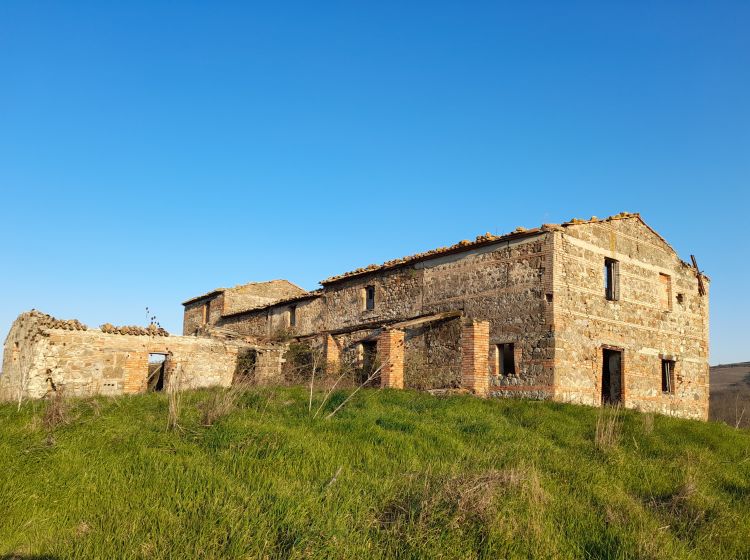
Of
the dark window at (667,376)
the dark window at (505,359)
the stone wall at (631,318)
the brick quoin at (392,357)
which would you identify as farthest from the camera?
the dark window at (667,376)

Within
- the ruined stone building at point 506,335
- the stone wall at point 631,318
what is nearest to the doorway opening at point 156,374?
the ruined stone building at point 506,335

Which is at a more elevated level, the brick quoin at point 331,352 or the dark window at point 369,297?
the dark window at point 369,297

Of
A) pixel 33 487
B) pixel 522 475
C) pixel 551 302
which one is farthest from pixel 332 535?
pixel 551 302

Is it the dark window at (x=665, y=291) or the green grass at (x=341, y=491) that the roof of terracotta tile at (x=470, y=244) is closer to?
the dark window at (x=665, y=291)

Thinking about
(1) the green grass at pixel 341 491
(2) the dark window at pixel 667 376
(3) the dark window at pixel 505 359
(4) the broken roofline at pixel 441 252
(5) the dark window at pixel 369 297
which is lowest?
(1) the green grass at pixel 341 491

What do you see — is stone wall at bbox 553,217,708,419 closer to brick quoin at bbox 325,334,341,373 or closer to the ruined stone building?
the ruined stone building

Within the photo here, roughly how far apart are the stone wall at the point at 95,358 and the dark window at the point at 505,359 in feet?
27.3

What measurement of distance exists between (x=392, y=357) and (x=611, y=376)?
6760 millimetres

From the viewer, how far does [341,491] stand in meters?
6.62

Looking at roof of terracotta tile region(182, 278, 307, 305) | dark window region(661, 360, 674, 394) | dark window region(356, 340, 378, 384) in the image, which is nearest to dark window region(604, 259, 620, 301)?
dark window region(661, 360, 674, 394)

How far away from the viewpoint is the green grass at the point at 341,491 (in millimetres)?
5414

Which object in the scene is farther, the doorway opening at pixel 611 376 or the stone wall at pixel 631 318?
the doorway opening at pixel 611 376

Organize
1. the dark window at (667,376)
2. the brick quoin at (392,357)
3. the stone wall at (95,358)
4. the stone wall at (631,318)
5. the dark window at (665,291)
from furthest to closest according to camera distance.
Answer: the dark window at (665,291) → the dark window at (667,376) → the brick quoin at (392,357) → the stone wall at (95,358) → the stone wall at (631,318)

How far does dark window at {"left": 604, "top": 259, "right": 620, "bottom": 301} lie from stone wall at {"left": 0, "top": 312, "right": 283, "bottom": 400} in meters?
12.1
